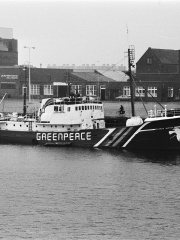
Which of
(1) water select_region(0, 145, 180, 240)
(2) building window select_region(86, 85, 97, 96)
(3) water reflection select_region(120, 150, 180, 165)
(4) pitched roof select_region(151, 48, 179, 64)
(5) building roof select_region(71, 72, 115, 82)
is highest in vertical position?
(4) pitched roof select_region(151, 48, 179, 64)

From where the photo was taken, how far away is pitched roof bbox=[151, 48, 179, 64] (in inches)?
2940

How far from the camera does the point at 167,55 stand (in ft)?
250

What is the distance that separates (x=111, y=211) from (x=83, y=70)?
52.2 m

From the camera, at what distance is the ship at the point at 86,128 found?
5594 cm

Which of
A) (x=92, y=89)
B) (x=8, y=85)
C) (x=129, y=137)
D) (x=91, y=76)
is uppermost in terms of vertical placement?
(x=91, y=76)

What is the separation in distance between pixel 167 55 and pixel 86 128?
2015cm

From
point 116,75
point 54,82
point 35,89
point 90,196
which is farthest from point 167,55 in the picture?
point 90,196

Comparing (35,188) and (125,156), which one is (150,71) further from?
(35,188)

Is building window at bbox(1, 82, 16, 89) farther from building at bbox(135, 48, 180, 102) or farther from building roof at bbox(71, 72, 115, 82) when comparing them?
building at bbox(135, 48, 180, 102)

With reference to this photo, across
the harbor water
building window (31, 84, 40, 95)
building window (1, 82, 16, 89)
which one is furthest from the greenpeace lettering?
building window (1, 82, 16, 89)

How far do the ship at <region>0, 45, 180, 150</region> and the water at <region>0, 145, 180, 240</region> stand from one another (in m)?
4.02

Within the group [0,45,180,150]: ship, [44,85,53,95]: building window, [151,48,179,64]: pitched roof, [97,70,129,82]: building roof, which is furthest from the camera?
[97,70,129,82]: building roof

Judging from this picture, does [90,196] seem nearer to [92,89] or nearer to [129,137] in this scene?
[129,137]

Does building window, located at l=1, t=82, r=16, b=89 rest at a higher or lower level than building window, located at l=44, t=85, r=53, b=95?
higher
